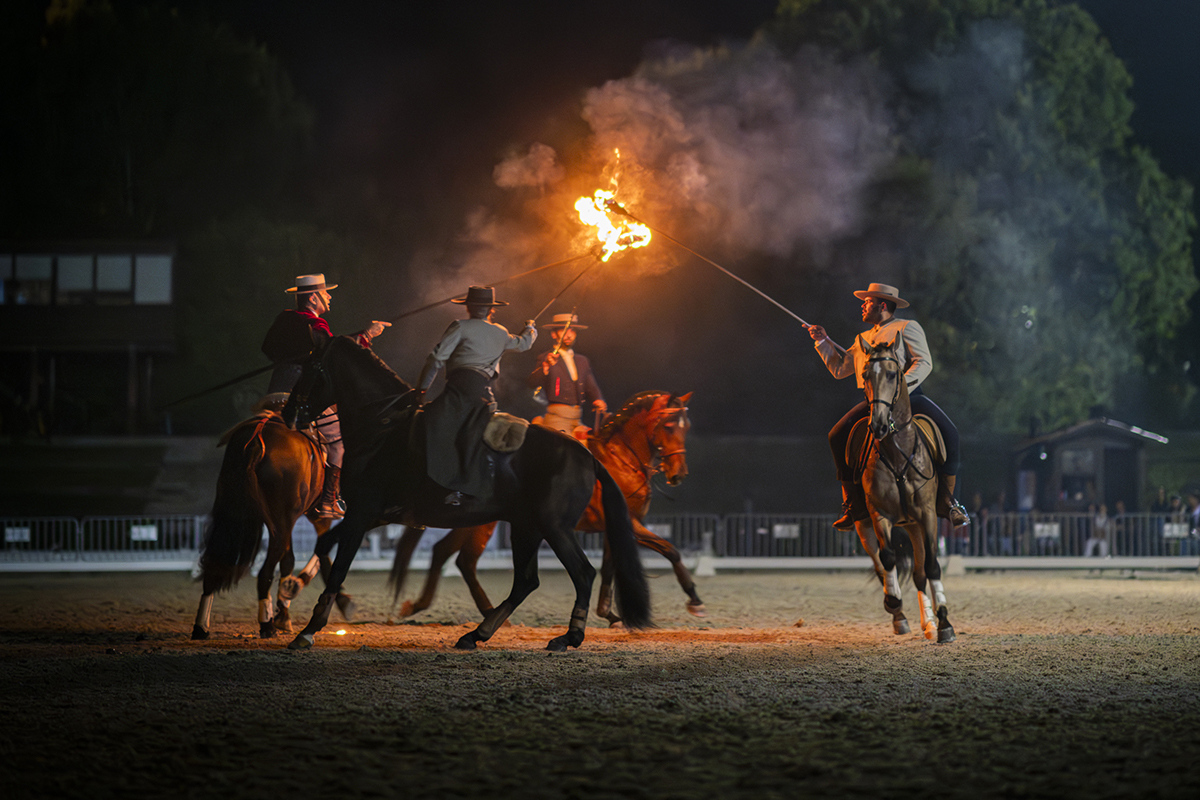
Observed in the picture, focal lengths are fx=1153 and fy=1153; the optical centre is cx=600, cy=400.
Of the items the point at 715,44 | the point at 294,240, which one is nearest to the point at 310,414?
the point at 715,44

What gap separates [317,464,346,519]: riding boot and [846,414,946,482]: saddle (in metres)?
4.85

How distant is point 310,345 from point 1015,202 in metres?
23.0

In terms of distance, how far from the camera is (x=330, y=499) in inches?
429

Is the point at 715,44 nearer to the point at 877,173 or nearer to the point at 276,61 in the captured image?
the point at 877,173

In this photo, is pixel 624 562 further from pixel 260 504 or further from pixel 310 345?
pixel 310 345

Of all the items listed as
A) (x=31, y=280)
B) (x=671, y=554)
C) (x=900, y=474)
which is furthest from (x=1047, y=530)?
(x=31, y=280)

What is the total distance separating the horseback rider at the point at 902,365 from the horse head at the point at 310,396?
439 cm

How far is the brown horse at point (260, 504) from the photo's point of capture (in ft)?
32.2

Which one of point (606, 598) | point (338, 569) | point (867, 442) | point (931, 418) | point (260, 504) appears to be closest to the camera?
point (338, 569)

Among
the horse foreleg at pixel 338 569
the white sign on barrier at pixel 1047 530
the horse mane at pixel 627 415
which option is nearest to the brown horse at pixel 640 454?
the horse mane at pixel 627 415

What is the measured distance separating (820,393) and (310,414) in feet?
75.6

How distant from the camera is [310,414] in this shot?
9711 millimetres

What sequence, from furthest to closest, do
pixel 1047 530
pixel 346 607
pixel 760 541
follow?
1. pixel 760 541
2. pixel 1047 530
3. pixel 346 607

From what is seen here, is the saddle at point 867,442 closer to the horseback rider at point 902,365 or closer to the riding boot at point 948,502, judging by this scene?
the horseback rider at point 902,365
